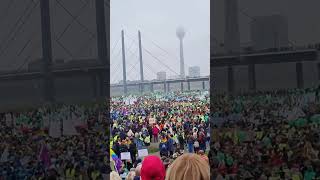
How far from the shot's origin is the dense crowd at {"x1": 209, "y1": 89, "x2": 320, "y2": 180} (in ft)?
16.1

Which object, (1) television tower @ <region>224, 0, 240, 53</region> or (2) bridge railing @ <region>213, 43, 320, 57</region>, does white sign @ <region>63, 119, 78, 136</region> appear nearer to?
(2) bridge railing @ <region>213, 43, 320, 57</region>

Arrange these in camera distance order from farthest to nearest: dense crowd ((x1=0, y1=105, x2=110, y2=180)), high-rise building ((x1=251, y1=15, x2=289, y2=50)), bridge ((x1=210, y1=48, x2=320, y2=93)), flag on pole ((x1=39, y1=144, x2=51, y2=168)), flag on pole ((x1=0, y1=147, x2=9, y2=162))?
high-rise building ((x1=251, y1=15, x2=289, y2=50))
bridge ((x1=210, y1=48, x2=320, y2=93))
flag on pole ((x1=0, y1=147, x2=9, y2=162))
flag on pole ((x1=39, y1=144, x2=51, y2=168))
dense crowd ((x1=0, y1=105, x2=110, y2=180))

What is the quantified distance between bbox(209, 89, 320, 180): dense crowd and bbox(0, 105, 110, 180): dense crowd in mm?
1301

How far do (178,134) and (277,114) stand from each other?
9432 mm

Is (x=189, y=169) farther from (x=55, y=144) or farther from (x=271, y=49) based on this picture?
(x=271, y=49)

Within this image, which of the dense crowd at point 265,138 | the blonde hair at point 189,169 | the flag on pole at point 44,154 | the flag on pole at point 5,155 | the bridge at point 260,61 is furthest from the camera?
the dense crowd at point 265,138

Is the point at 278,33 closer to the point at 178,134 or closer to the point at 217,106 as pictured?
the point at 217,106

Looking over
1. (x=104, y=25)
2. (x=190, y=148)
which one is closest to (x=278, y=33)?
(x=104, y=25)

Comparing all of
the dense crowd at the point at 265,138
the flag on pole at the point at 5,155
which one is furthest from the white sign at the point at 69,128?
the dense crowd at the point at 265,138

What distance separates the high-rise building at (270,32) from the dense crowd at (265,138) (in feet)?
1.73

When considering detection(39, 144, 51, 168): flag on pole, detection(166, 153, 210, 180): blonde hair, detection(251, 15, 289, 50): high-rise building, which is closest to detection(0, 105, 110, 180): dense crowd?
detection(39, 144, 51, 168): flag on pole

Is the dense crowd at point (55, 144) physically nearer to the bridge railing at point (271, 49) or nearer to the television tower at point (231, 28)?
the bridge railing at point (271, 49)

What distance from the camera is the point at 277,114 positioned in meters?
5.32

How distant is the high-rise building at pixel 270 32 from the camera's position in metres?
4.78
